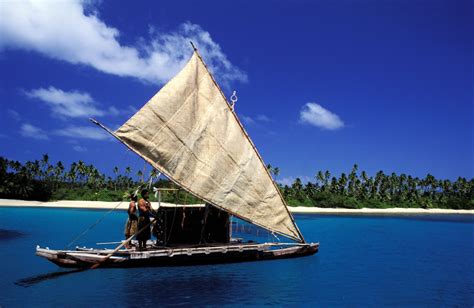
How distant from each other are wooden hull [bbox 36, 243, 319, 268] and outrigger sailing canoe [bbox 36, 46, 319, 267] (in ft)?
0.12

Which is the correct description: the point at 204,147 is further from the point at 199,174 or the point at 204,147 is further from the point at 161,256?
the point at 161,256

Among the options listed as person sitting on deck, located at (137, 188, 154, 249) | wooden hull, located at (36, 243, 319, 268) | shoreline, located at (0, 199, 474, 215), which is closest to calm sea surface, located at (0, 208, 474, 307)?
wooden hull, located at (36, 243, 319, 268)

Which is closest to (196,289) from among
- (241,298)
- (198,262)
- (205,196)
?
(241,298)

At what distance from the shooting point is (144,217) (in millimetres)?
19312

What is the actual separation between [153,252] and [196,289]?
2962 millimetres

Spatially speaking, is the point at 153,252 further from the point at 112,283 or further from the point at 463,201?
the point at 463,201

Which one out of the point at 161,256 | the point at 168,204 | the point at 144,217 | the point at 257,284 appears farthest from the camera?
the point at 168,204

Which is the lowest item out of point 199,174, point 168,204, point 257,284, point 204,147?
point 257,284

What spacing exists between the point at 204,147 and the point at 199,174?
1.38 m

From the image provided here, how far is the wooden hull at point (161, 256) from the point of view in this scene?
18.2m

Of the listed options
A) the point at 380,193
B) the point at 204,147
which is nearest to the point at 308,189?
the point at 380,193

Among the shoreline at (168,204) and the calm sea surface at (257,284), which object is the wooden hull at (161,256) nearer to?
the calm sea surface at (257,284)

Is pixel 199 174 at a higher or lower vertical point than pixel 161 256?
higher

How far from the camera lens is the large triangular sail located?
19.1m
